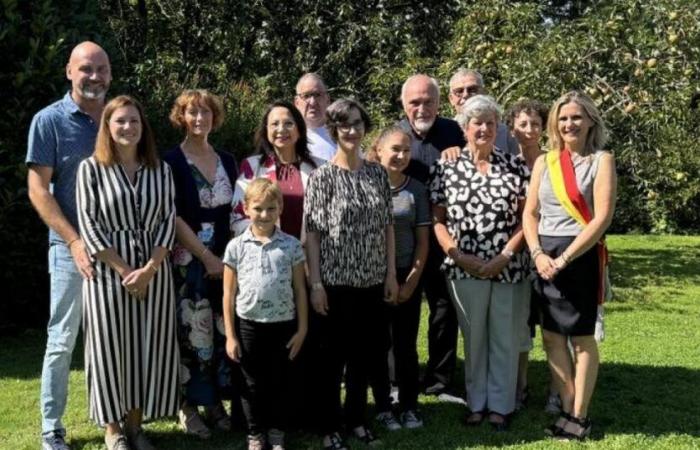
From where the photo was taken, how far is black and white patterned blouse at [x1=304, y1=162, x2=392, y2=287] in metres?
4.15

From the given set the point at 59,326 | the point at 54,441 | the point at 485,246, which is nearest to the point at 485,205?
the point at 485,246

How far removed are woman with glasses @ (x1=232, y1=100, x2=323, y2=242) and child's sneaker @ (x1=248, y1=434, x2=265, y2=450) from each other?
116 centimetres

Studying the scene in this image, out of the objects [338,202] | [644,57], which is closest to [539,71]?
[644,57]

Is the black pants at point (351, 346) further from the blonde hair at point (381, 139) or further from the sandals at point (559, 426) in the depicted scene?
the sandals at point (559, 426)

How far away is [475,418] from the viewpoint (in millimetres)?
4676

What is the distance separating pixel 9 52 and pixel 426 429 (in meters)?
4.57

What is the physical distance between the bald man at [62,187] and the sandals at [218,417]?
88cm

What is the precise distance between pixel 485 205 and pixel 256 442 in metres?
1.94

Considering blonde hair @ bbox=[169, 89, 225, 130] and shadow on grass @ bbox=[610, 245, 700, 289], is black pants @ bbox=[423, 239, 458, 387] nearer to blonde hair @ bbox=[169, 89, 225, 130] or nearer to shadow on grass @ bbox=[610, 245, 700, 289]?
blonde hair @ bbox=[169, 89, 225, 130]

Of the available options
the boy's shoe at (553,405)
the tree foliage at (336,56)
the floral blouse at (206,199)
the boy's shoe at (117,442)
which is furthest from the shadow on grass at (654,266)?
the boy's shoe at (117,442)

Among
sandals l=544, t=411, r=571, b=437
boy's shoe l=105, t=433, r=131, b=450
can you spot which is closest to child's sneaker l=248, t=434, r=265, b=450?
boy's shoe l=105, t=433, r=131, b=450

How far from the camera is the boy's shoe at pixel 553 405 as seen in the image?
4926 millimetres

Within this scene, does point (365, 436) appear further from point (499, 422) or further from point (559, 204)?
point (559, 204)

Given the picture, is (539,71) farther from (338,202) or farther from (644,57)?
(338,202)
